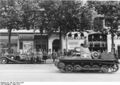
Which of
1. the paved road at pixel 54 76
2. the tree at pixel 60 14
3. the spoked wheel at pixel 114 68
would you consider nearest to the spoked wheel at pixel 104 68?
the spoked wheel at pixel 114 68

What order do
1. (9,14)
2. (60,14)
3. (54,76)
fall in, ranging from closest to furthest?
(54,76) → (60,14) → (9,14)

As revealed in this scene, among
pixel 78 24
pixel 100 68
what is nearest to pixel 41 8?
pixel 78 24

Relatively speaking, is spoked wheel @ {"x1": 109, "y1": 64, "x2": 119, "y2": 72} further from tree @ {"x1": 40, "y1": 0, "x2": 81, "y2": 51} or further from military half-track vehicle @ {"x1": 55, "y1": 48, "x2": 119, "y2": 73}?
tree @ {"x1": 40, "y1": 0, "x2": 81, "y2": 51}

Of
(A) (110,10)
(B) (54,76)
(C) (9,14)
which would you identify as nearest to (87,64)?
(B) (54,76)

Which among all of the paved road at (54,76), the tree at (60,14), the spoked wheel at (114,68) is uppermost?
the tree at (60,14)

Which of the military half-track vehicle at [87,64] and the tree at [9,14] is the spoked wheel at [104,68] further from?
the tree at [9,14]

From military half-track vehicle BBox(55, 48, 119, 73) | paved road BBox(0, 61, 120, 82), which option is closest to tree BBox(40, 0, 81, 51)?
Result: military half-track vehicle BBox(55, 48, 119, 73)

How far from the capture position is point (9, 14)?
22.6 metres

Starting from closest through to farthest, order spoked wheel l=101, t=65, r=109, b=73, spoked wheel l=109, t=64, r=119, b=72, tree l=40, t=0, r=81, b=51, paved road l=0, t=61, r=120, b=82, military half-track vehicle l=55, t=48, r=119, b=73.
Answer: paved road l=0, t=61, r=120, b=82 < military half-track vehicle l=55, t=48, r=119, b=73 < spoked wheel l=101, t=65, r=109, b=73 < spoked wheel l=109, t=64, r=119, b=72 < tree l=40, t=0, r=81, b=51

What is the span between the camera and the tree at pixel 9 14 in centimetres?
2231

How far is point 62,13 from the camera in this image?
22.4m

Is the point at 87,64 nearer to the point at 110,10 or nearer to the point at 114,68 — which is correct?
the point at 114,68

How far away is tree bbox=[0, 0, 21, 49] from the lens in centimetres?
2231

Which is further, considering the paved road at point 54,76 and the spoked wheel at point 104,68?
the spoked wheel at point 104,68
